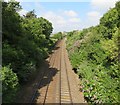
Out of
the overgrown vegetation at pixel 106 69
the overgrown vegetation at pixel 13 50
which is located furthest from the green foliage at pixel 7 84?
the overgrown vegetation at pixel 106 69

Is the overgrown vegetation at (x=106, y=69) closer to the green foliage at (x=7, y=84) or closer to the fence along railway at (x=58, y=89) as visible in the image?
the fence along railway at (x=58, y=89)

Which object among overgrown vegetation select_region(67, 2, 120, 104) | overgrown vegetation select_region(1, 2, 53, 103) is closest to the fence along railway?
overgrown vegetation select_region(67, 2, 120, 104)

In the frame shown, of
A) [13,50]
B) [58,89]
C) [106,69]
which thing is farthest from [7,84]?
[106,69]

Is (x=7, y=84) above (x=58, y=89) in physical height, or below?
above

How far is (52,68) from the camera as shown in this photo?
37.5m

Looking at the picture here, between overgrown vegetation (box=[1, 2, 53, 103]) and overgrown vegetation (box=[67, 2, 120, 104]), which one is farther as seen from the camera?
overgrown vegetation (box=[67, 2, 120, 104])

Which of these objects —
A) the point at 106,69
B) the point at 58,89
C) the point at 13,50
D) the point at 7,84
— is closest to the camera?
the point at 7,84

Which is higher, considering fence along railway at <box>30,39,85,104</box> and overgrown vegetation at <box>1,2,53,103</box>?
overgrown vegetation at <box>1,2,53,103</box>

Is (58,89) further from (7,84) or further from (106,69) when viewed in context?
(7,84)

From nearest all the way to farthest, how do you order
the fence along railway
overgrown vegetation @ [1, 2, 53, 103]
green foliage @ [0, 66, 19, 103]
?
green foliage @ [0, 66, 19, 103] < overgrown vegetation @ [1, 2, 53, 103] < the fence along railway

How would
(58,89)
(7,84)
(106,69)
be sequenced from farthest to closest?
(58,89) → (106,69) → (7,84)

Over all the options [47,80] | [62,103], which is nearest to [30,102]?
[62,103]

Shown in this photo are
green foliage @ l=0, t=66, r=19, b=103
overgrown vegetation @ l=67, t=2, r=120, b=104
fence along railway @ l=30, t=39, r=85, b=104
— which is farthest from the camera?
fence along railway @ l=30, t=39, r=85, b=104

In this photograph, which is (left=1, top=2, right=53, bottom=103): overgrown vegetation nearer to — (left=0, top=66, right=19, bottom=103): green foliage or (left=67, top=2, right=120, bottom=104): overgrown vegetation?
(left=0, top=66, right=19, bottom=103): green foliage
